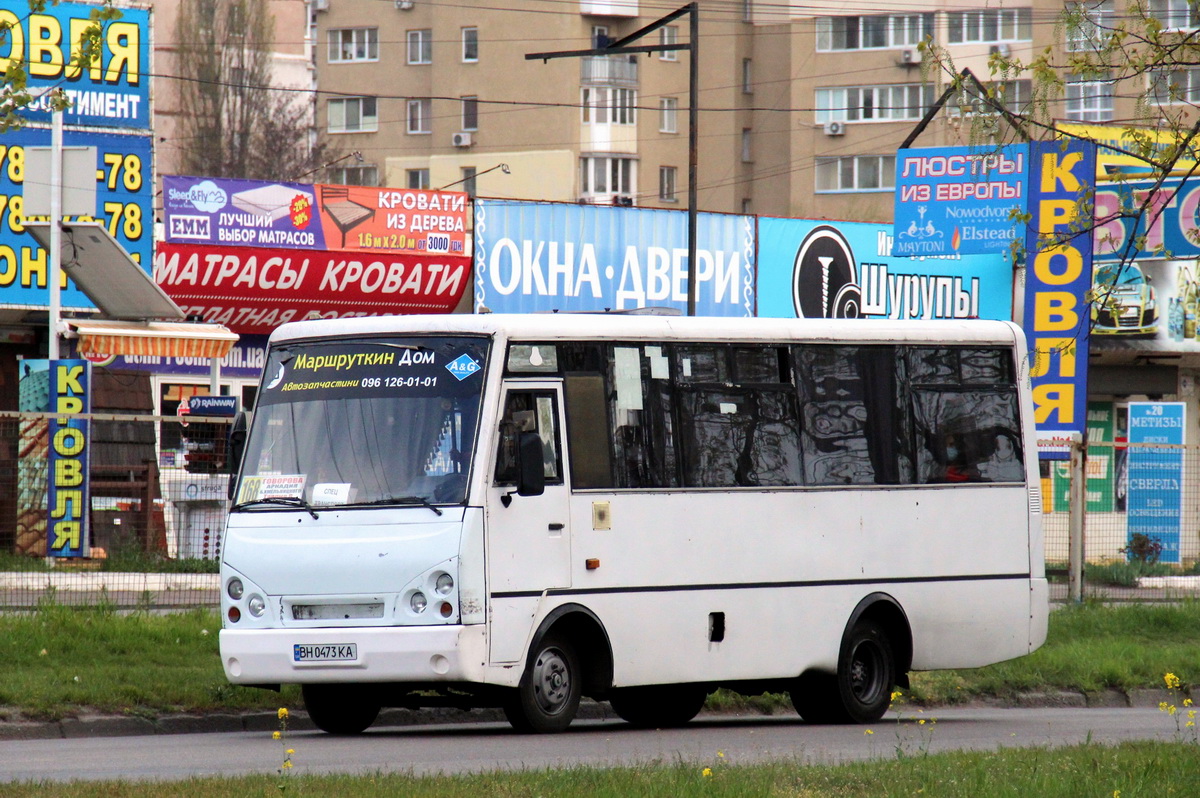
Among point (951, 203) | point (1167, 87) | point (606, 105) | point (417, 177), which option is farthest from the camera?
point (417, 177)

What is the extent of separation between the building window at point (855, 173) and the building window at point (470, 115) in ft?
47.3

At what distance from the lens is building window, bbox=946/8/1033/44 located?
77000mm

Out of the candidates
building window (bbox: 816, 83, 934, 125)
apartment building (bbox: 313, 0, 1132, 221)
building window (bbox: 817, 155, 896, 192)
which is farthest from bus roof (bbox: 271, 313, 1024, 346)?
building window (bbox: 816, 83, 934, 125)

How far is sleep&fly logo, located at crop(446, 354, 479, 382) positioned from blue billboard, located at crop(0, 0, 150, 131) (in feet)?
62.7

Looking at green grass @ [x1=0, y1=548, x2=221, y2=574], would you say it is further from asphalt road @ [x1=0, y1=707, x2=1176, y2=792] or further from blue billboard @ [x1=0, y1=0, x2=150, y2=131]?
blue billboard @ [x1=0, y1=0, x2=150, y2=131]

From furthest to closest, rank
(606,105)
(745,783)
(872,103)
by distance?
(872,103) → (606,105) → (745,783)

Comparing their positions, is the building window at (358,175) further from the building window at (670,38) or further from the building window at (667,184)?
the building window at (670,38)

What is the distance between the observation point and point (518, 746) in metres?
11.6

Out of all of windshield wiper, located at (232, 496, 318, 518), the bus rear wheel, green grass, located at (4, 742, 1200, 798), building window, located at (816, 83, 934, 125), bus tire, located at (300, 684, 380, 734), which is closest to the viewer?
green grass, located at (4, 742, 1200, 798)

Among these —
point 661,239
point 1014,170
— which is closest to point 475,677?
point 1014,170

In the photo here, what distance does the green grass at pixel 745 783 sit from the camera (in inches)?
332

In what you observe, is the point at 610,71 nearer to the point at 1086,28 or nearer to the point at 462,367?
the point at 462,367

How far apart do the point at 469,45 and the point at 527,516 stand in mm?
71034

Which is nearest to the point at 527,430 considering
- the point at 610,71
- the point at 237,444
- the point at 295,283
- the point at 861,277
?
the point at 237,444
